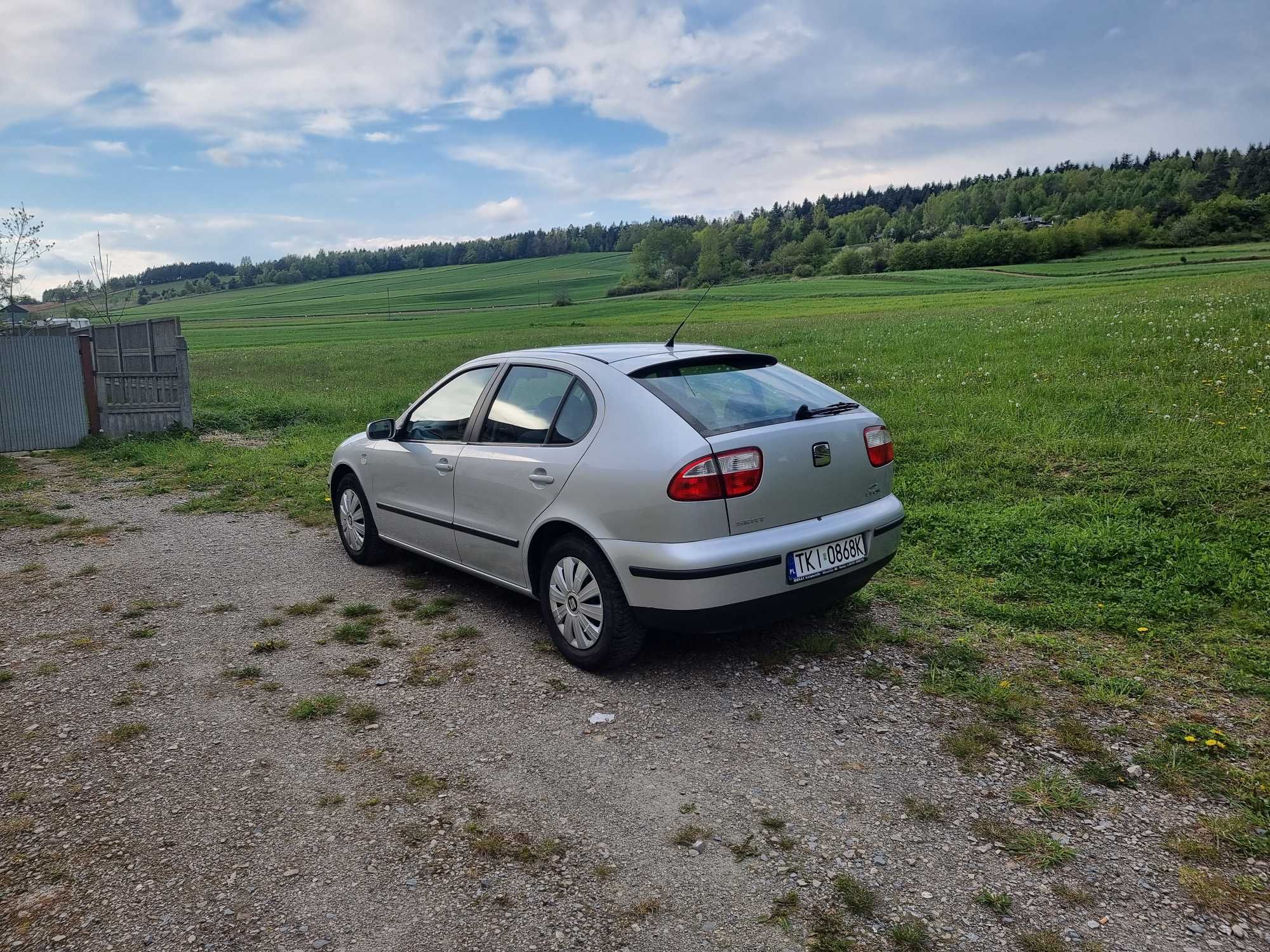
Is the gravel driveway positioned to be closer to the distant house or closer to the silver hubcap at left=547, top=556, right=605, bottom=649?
the silver hubcap at left=547, top=556, right=605, bottom=649

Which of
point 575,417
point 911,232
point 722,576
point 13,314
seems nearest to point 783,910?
point 722,576

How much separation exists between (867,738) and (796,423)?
1.50 meters

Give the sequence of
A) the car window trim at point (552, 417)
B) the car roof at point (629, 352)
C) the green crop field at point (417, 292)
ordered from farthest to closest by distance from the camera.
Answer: the green crop field at point (417, 292)
the car roof at point (629, 352)
the car window trim at point (552, 417)

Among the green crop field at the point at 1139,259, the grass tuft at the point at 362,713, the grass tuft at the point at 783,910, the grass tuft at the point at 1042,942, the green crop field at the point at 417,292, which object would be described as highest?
the green crop field at the point at 417,292

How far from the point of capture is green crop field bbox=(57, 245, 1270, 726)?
4.61 m

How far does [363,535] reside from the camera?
6305 mm

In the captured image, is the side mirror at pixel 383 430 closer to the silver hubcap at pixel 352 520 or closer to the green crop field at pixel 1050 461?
the silver hubcap at pixel 352 520

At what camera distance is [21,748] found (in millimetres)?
3623

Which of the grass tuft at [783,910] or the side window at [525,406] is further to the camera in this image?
the side window at [525,406]

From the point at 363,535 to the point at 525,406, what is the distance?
2.21 m

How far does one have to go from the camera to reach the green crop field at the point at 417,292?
266 ft

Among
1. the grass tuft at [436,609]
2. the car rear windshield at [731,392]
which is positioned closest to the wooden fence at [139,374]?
the grass tuft at [436,609]

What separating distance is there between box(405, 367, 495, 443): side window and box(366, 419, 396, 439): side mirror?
11 cm

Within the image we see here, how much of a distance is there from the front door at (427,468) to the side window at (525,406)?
255mm
